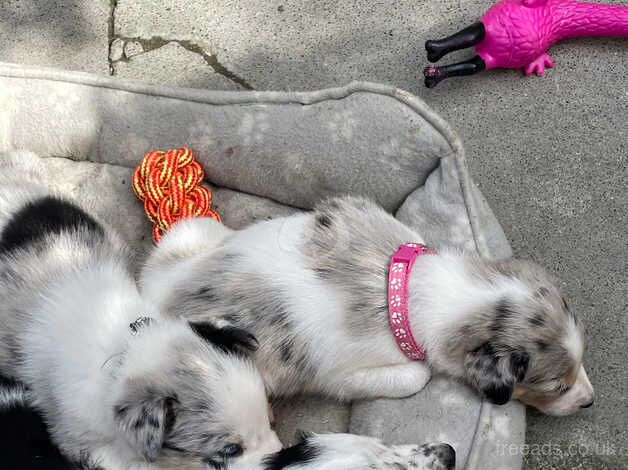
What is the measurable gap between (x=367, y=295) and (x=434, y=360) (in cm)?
41

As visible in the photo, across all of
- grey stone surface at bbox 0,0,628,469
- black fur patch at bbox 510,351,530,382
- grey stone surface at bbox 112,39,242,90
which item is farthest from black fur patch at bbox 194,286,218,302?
grey stone surface at bbox 112,39,242,90

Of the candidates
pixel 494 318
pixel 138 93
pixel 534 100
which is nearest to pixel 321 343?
pixel 494 318

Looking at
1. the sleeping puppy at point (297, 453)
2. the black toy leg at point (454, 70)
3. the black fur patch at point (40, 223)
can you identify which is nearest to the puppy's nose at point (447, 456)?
the sleeping puppy at point (297, 453)

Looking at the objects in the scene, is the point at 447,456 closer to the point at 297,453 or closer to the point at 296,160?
the point at 297,453

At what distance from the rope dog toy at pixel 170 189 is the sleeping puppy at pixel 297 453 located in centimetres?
119

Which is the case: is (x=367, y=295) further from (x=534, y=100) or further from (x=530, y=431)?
(x=534, y=100)

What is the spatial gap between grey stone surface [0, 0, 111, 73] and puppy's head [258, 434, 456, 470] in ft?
9.84

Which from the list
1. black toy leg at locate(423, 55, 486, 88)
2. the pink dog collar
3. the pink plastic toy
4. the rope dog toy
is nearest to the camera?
the pink dog collar

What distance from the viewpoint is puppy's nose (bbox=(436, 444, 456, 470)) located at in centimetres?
286

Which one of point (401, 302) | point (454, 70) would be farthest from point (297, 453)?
point (454, 70)

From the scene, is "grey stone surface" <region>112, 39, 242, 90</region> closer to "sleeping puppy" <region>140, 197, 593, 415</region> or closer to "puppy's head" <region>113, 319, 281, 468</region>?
"sleeping puppy" <region>140, 197, 593, 415</region>

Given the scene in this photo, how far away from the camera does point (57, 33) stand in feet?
15.8

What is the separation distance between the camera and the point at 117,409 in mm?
2684

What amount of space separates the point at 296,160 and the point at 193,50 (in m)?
1.39
